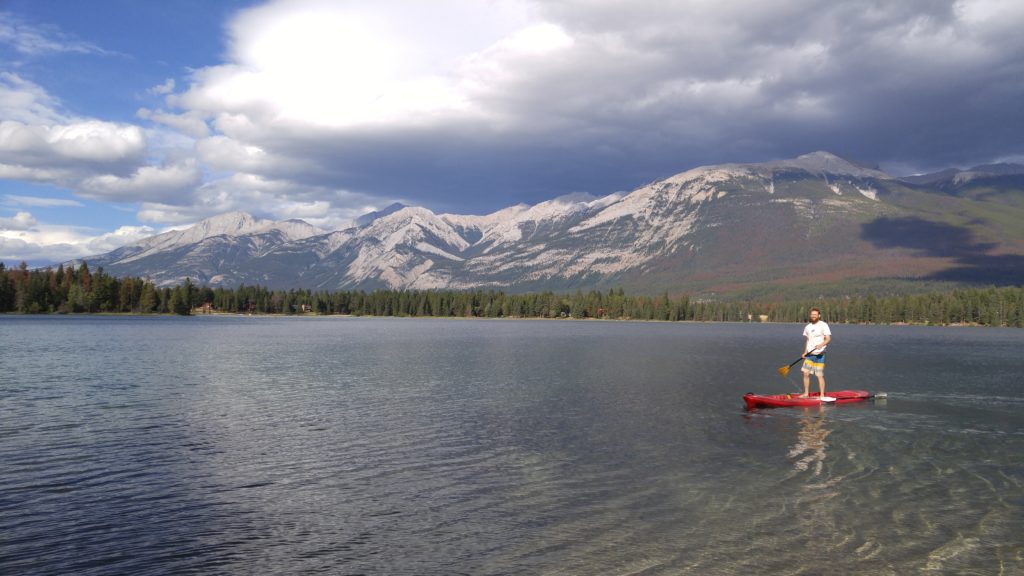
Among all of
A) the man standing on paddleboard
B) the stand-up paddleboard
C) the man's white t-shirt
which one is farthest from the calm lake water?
the man's white t-shirt

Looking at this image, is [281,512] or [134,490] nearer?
[281,512]

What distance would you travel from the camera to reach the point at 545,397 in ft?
164

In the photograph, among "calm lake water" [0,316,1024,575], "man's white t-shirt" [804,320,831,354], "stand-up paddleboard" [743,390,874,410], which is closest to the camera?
"calm lake water" [0,316,1024,575]

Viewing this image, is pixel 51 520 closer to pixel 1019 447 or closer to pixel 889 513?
pixel 889 513

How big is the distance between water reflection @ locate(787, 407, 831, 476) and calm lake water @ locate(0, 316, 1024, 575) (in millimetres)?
210

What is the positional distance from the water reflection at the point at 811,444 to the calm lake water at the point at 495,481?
21 cm

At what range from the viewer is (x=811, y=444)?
108 ft

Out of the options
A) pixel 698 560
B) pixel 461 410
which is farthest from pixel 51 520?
pixel 461 410

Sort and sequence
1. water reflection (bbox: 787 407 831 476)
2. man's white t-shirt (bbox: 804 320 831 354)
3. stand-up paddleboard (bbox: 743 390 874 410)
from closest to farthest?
1. water reflection (bbox: 787 407 831 476)
2. stand-up paddleboard (bbox: 743 390 874 410)
3. man's white t-shirt (bbox: 804 320 831 354)

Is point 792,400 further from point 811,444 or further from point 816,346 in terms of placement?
point 811,444

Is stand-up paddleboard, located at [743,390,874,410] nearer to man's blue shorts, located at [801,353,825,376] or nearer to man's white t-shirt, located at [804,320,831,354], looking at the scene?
man's blue shorts, located at [801,353,825,376]

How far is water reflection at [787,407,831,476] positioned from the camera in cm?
2873

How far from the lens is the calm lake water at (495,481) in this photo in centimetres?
1788

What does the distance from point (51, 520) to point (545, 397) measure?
33823mm
